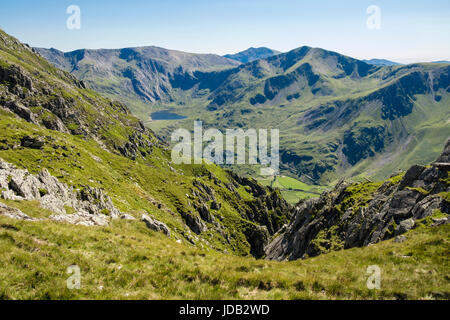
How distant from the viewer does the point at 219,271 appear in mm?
17141

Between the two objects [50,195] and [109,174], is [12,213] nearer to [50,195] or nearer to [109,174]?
[50,195]

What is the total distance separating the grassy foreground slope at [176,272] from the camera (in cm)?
1357

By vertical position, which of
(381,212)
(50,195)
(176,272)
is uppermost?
(176,272)

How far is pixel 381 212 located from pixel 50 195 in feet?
184

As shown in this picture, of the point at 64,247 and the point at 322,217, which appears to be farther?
the point at 322,217

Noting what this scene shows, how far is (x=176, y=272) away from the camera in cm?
1653

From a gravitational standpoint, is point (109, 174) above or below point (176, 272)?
below

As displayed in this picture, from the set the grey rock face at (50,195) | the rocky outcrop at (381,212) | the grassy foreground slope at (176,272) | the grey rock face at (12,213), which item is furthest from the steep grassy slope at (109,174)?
the rocky outcrop at (381,212)

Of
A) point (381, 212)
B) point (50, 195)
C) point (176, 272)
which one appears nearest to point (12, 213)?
point (176, 272)

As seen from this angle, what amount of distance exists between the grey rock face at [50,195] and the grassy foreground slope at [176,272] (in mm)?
9427

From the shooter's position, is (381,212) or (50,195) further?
(50,195)
